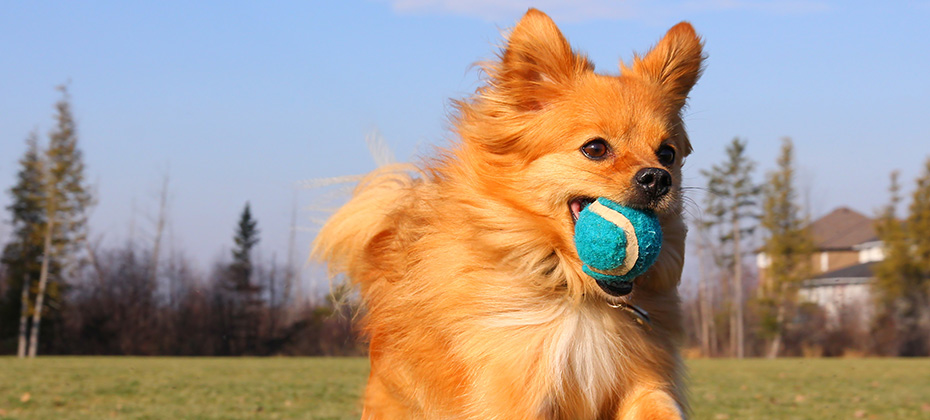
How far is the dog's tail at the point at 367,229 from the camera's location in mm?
5262

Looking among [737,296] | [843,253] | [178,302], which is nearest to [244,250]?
[178,302]

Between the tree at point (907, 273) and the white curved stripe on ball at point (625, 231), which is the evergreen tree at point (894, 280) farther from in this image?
the white curved stripe on ball at point (625, 231)

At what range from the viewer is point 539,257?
13.9ft

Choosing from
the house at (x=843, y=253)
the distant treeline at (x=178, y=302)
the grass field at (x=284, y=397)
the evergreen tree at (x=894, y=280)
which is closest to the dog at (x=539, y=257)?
the grass field at (x=284, y=397)

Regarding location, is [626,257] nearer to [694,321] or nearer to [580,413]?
[580,413]

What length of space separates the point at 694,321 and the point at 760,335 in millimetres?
7607

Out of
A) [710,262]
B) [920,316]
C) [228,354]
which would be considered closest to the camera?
[228,354]

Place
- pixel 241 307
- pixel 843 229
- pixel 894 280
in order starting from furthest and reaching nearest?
pixel 843 229
pixel 894 280
pixel 241 307

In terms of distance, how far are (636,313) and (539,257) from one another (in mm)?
569

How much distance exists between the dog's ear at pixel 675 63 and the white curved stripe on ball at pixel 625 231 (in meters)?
1.16

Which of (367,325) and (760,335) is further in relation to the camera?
(760,335)

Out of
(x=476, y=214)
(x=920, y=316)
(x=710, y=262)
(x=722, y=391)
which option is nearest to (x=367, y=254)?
(x=476, y=214)

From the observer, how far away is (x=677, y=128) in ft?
15.2

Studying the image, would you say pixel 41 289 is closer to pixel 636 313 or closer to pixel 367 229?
pixel 367 229
